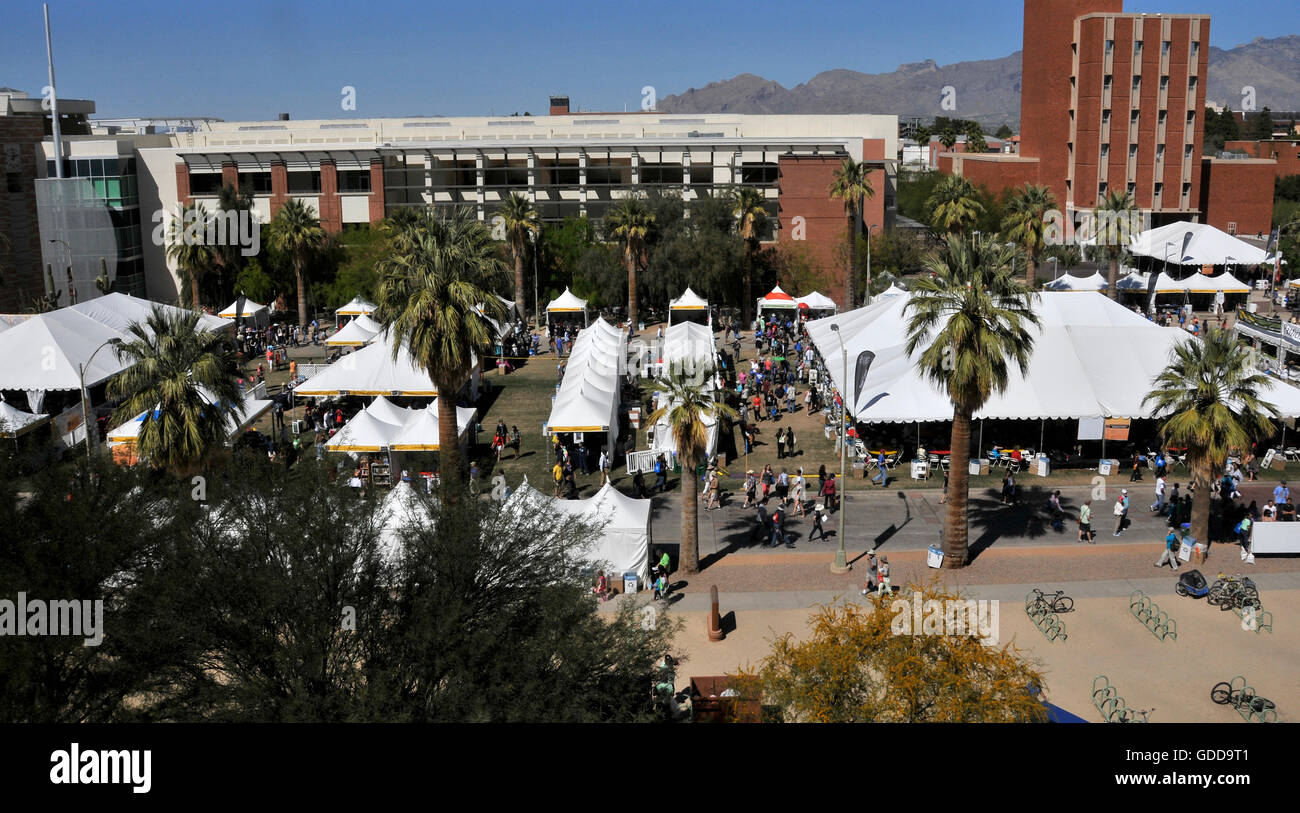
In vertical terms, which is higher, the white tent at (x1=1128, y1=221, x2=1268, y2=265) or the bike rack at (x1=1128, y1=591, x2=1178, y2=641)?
the white tent at (x1=1128, y1=221, x2=1268, y2=265)

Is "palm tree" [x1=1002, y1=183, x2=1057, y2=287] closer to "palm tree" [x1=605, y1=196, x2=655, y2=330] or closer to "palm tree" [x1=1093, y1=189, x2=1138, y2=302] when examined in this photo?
"palm tree" [x1=1093, y1=189, x2=1138, y2=302]

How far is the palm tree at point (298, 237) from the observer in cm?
5856

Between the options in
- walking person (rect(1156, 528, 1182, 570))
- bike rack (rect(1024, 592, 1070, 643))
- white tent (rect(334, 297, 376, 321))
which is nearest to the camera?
bike rack (rect(1024, 592, 1070, 643))

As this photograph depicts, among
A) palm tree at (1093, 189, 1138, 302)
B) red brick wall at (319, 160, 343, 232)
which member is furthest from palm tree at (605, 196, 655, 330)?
palm tree at (1093, 189, 1138, 302)

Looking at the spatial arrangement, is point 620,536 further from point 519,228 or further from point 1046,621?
point 519,228

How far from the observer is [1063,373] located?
1330 inches

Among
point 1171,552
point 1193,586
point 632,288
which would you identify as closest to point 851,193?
point 632,288

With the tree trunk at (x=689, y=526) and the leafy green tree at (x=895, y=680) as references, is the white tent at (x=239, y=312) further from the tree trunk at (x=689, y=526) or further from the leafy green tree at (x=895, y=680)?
the leafy green tree at (x=895, y=680)

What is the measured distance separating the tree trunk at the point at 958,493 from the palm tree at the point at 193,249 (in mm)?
43521

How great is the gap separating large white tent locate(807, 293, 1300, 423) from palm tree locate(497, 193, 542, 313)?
25167 mm

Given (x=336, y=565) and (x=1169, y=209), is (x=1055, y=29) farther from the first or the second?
(x=336, y=565)

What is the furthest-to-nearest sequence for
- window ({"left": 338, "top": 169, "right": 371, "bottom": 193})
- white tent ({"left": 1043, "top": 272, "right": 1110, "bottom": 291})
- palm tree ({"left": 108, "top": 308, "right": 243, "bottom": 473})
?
window ({"left": 338, "top": 169, "right": 371, "bottom": 193}), white tent ({"left": 1043, "top": 272, "right": 1110, "bottom": 291}), palm tree ({"left": 108, "top": 308, "right": 243, "bottom": 473})

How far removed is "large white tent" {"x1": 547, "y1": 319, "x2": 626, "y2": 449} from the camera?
32688 millimetres

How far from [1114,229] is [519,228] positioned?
3179 centimetres
